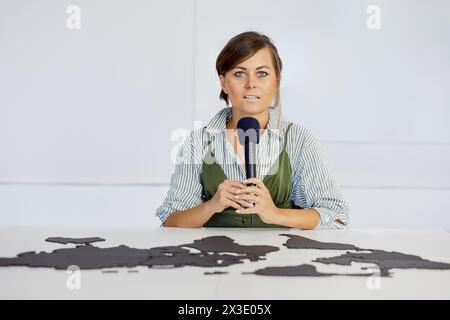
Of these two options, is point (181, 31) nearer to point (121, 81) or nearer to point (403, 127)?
point (121, 81)

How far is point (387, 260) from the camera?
1.39 metres

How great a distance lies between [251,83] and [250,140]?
343mm

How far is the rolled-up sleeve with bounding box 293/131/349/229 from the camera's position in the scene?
2105 millimetres

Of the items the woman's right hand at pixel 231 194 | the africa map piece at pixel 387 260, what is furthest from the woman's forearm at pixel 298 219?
the africa map piece at pixel 387 260

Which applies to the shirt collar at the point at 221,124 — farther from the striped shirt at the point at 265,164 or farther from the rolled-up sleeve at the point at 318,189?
the rolled-up sleeve at the point at 318,189

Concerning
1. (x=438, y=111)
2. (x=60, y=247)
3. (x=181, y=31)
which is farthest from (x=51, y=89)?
(x=60, y=247)

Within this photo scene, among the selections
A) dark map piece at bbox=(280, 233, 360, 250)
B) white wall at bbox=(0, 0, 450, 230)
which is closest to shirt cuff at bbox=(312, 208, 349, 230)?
dark map piece at bbox=(280, 233, 360, 250)

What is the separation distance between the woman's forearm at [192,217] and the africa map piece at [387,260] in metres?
0.65

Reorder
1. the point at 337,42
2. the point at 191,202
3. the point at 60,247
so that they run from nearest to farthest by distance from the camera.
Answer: the point at 60,247 → the point at 191,202 → the point at 337,42

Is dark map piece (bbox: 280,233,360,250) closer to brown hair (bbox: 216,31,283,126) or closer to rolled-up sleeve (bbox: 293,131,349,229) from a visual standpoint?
rolled-up sleeve (bbox: 293,131,349,229)

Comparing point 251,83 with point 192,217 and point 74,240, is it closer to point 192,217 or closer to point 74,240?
point 192,217

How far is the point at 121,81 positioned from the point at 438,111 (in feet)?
5.92

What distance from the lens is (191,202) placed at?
2227 millimetres

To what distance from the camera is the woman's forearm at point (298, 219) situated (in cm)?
198
